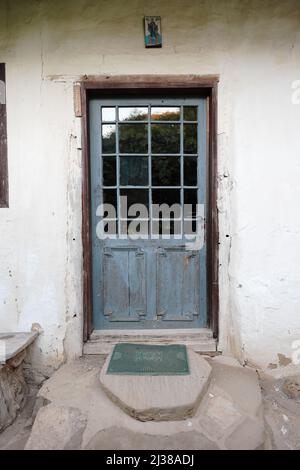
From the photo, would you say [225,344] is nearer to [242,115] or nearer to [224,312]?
[224,312]

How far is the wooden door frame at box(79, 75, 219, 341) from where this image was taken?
3.01m

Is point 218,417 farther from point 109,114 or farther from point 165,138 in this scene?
point 109,114

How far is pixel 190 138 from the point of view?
3238 millimetres

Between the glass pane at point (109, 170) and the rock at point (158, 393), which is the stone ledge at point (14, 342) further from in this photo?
the glass pane at point (109, 170)

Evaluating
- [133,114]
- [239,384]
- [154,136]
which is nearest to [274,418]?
[239,384]

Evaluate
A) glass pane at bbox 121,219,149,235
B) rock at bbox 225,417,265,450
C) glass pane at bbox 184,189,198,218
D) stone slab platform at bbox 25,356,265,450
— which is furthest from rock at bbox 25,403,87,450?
glass pane at bbox 184,189,198,218

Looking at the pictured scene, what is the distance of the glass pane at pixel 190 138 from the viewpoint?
323 cm

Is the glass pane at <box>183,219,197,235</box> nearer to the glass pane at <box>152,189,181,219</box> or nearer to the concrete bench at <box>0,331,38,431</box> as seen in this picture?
the glass pane at <box>152,189,181,219</box>

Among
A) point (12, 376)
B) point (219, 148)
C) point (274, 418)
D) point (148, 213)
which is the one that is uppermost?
point (219, 148)

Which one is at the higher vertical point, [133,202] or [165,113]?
[165,113]

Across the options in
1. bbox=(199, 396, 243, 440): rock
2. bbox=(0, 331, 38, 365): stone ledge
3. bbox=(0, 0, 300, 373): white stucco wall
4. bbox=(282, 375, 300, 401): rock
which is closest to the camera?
bbox=(199, 396, 243, 440): rock

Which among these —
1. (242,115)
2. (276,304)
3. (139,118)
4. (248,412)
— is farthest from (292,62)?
(248,412)

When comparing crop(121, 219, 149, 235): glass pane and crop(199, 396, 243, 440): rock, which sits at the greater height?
crop(121, 219, 149, 235): glass pane

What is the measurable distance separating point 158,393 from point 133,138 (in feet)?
7.51
